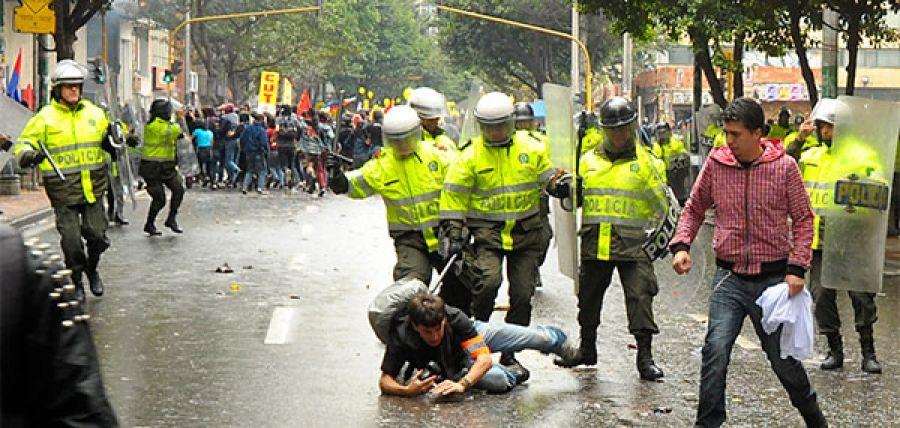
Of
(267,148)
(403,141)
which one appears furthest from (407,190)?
(267,148)

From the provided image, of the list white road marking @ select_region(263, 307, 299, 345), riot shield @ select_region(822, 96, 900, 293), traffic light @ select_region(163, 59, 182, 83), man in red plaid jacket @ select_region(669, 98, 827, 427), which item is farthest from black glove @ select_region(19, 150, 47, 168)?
traffic light @ select_region(163, 59, 182, 83)

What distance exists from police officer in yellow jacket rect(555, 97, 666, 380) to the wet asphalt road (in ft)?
1.31

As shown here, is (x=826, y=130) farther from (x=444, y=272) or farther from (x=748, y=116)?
(x=748, y=116)

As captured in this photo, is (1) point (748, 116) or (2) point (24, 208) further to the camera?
(2) point (24, 208)

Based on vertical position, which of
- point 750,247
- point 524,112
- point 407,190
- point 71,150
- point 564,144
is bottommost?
point 750,247

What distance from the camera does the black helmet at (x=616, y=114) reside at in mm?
8852

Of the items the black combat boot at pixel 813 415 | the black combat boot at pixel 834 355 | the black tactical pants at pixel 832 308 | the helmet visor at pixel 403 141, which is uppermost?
the helmet visor at pixel 403 141

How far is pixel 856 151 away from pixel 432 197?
8.07 feet

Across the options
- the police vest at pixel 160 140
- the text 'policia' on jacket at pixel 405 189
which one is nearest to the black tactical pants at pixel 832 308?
the text 'policia' on jacket at pixel 405 189

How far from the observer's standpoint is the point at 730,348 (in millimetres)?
7203

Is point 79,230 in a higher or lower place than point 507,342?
higher

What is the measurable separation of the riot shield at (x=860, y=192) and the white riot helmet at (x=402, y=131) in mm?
2427

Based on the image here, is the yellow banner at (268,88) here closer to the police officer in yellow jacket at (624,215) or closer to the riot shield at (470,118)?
the riot shield at (470,118)

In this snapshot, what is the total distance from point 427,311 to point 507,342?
901 millimetres
